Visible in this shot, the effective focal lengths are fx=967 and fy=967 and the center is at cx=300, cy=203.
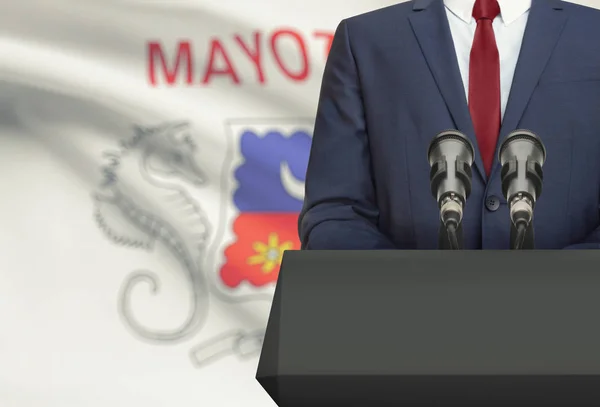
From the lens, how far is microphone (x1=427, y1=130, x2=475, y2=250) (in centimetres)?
101

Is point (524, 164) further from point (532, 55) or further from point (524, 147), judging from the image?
point (532, 55)

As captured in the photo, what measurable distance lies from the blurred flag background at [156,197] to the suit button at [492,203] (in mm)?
992

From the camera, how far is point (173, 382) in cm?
230

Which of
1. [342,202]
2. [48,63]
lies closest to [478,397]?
[342,202]

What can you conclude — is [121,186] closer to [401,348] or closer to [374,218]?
[374,218]

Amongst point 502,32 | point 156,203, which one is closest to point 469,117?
point 502,32

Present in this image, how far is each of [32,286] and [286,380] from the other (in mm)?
1584

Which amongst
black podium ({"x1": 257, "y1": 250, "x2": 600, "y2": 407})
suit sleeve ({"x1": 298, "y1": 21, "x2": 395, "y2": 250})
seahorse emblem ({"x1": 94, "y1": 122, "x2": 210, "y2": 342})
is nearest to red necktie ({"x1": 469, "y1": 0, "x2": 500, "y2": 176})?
suit sleeve ({"x1": 298, "y1": 21, "x2": 395, "y2": 250})

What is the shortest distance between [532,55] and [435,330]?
0.68m

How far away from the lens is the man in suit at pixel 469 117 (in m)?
1.44

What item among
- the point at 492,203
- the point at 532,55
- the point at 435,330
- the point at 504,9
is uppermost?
the point at 504,9

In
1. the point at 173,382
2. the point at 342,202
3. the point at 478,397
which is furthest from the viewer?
the point at 173,382

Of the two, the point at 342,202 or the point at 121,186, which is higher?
the point at 121,186

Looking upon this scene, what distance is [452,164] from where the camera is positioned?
1014 millimetres
